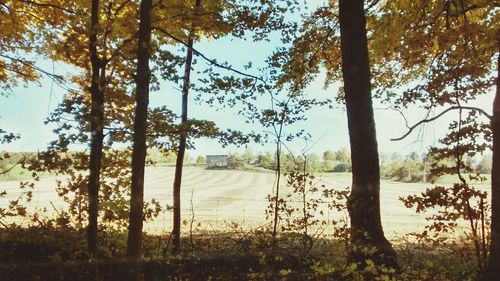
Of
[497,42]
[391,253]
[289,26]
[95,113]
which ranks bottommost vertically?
[391,253]

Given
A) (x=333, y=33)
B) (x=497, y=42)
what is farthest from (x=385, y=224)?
(x=497, y=42)

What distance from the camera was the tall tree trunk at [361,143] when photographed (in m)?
6.96

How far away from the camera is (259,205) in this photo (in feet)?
116

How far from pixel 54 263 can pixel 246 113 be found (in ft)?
16.4

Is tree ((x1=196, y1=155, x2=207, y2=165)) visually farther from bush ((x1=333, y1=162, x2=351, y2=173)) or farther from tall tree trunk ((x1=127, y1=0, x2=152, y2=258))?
tall tree trunk ((x1=127, y1=0, x2=152, y2=258))

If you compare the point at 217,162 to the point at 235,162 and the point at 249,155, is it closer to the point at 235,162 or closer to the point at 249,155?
the point at 235,162

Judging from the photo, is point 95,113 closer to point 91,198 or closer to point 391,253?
point 91,198

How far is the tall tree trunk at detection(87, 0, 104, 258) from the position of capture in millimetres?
7676

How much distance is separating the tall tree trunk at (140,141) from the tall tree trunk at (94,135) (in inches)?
52.8

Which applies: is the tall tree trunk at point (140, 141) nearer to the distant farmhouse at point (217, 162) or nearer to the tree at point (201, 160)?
the distant farmhouse at point (217, 162)

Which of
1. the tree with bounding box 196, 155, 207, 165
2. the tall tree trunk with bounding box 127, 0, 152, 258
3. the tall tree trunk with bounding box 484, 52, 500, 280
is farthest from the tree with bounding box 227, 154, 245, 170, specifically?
the tall tree trunk with bounding box 484, 52, 500, 280

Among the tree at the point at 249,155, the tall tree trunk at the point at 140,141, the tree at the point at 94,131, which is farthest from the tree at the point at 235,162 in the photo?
the tall tree trunk at the point at 140,141

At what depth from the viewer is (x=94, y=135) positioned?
310 inches

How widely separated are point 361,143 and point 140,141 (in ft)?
13.5
